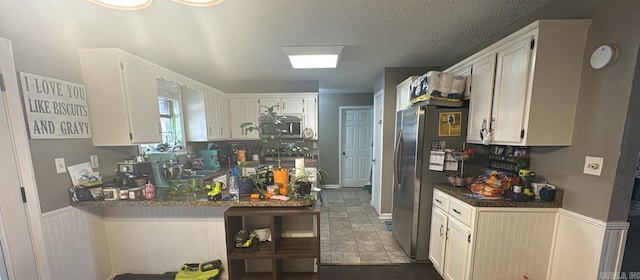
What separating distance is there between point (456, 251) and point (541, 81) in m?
1.45

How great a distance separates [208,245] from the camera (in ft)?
5.94

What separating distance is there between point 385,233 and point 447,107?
6.12 feet

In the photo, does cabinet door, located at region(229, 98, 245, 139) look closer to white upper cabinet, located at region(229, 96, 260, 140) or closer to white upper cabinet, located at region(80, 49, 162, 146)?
white upper cabinet, located at region(229, 96, 260, 140)

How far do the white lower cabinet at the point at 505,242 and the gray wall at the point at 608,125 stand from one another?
0.27m

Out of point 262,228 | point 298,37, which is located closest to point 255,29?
point 298,37

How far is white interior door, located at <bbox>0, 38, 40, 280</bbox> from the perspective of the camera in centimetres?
126

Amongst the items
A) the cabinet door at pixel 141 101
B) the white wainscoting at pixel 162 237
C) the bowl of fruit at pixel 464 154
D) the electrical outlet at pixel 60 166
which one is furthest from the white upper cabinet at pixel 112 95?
the bowl of fruit at pixel 464 154

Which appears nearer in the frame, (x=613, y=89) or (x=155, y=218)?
(x=613, y=89)

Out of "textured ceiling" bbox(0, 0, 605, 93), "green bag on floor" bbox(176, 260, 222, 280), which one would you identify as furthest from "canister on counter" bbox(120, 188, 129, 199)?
"textured ceiling" bbox(0, 0, 605, 93)

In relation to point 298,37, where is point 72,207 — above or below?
below

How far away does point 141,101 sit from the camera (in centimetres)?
195

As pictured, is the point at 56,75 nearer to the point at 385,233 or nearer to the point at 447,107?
the point at 447,107

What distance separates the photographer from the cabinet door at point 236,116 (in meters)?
3.99

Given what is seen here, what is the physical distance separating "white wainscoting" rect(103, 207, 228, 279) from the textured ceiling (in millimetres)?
1290
